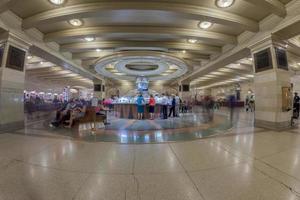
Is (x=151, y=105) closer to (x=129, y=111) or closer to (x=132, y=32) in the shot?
(x=129, y=111)

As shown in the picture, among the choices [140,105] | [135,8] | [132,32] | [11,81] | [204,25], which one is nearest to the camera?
[135,8]

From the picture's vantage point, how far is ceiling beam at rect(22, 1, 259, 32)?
16.2ft

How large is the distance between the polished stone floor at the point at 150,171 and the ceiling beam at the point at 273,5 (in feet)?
14.4

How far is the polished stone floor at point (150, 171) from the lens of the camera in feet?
7.04

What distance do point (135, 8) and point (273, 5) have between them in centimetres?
452

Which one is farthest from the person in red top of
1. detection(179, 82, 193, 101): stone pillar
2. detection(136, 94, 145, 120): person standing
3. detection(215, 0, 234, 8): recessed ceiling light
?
detection(179, 82, 193, 101): stone pillar

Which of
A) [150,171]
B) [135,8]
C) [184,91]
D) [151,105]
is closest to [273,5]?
[135,8]

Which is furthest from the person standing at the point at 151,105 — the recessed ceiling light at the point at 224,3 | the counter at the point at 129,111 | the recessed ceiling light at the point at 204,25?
the recessed ceiling light at the point at 224,3

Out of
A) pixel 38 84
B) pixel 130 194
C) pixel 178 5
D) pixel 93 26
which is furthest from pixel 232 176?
pixel 38 84

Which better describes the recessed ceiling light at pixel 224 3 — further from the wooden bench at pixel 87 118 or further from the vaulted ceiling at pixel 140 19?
the wooden bench at pixel 87 118

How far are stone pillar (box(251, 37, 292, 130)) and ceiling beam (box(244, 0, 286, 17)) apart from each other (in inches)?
51.5

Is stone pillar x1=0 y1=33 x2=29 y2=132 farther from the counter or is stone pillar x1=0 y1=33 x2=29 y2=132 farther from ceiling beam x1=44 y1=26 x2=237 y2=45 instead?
the counter

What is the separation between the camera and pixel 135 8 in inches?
195

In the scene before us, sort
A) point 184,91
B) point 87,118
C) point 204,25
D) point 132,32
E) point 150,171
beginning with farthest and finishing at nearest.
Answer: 1. point 184,91
2. point 87,118
3. point 204,25
4. point 132,32
5. point 150,171
